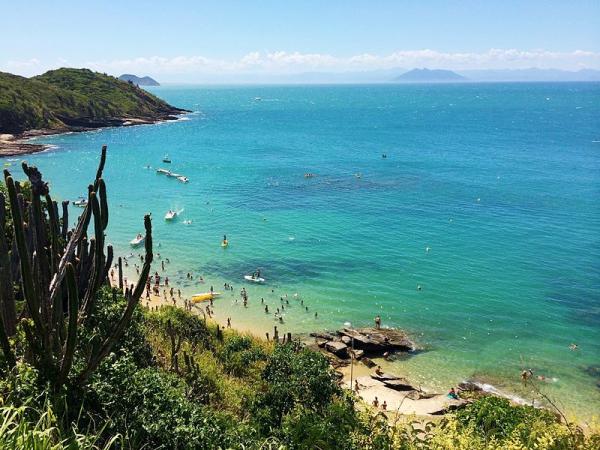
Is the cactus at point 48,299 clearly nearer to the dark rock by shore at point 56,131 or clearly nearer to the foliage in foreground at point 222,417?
the foliage in foreground at point 222,417

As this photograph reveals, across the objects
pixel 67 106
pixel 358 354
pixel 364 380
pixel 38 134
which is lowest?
pixel 364 380

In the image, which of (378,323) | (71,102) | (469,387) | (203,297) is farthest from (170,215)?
(71,102)

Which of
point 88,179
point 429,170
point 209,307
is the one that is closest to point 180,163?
point 88,179

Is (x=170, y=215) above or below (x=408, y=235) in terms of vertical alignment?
above

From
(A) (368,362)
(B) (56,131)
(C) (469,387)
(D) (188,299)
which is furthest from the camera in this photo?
(B) (56,131)

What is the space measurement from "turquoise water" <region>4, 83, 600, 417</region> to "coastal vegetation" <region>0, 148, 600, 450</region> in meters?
16.0

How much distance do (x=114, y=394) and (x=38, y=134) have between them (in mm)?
119753

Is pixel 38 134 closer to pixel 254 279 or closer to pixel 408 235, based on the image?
pixel 254 279

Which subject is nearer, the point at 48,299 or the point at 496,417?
the point at 48,299

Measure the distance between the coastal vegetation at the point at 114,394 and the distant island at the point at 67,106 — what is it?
88.5m

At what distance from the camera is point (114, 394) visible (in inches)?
478

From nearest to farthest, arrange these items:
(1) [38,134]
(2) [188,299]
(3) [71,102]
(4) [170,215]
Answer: (2) [188,299]
(4) [170,215]
(1) [38,134]
(3) [71,102]

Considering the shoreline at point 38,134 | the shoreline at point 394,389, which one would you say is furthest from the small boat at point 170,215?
the shoreline at point 38,134

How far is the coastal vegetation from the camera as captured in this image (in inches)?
392
